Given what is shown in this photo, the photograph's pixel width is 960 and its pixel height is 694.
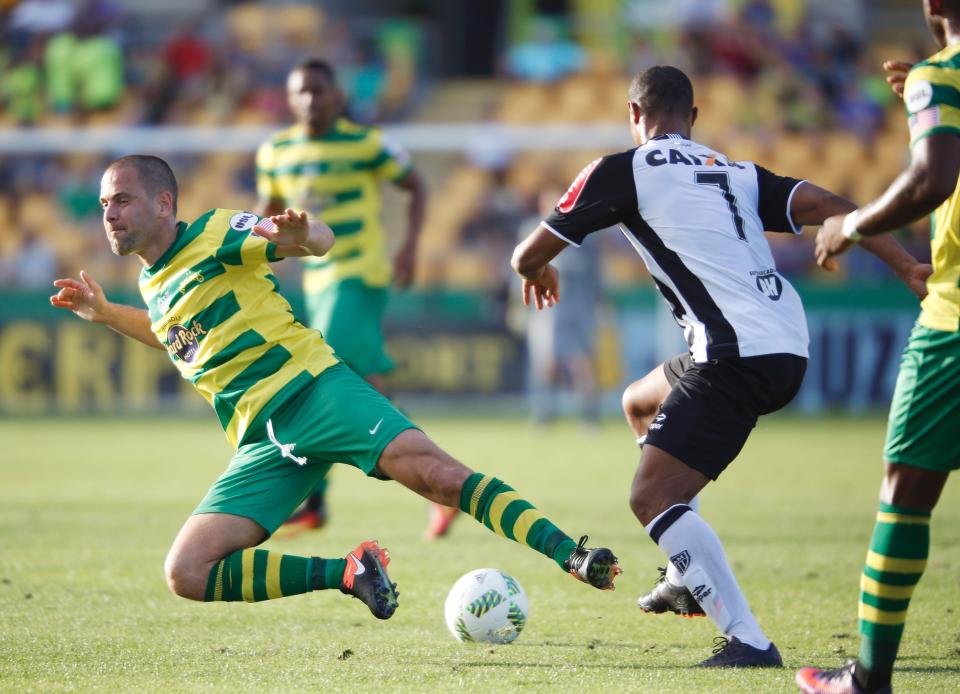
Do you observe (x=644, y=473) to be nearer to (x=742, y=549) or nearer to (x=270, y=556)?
(x=270, y=556)

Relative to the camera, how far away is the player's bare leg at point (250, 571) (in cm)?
507

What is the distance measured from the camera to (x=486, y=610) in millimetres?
5297

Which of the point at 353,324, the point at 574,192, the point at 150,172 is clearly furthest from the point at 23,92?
the point at 574,192

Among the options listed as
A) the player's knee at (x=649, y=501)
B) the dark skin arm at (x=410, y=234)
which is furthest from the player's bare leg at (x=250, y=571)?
the dark skin arm at (x=410, y=234)

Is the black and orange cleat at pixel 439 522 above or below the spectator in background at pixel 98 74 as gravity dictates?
below

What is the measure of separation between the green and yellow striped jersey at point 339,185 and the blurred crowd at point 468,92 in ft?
22.4

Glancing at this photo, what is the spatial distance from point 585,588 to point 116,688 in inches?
111

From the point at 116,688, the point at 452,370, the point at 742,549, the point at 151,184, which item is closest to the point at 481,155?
the point at 452,370

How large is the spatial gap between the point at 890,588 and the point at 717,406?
3.38 feet

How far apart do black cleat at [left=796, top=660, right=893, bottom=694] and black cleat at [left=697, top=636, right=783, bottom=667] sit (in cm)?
46

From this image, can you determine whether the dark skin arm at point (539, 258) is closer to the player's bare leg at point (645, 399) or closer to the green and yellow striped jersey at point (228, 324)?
the player's bare leg at point (645, 399)

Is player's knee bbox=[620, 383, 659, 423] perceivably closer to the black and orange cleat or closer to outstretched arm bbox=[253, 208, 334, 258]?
outstretched arm bbox=[253, 208, 334, 258]

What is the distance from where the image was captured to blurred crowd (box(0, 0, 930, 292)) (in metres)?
19.3

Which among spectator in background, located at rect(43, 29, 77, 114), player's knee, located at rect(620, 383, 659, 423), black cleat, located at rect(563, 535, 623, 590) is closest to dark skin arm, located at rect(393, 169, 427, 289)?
player's knee, located at rect(620, 383, 659, 423)
